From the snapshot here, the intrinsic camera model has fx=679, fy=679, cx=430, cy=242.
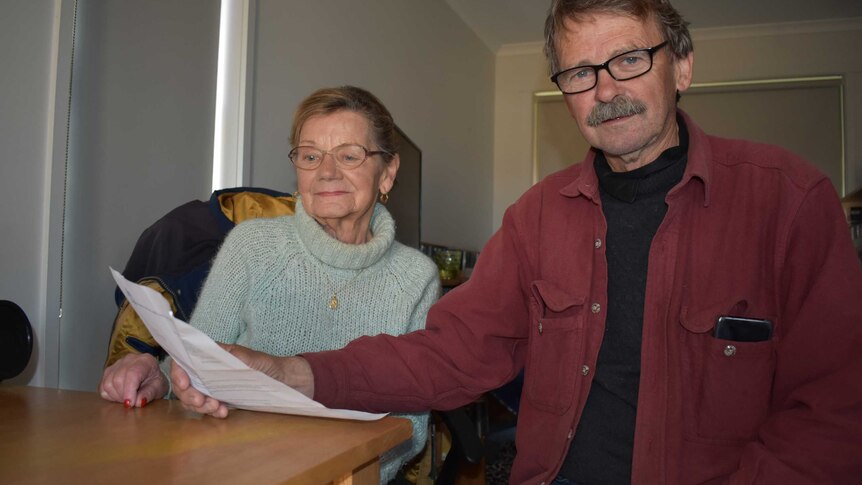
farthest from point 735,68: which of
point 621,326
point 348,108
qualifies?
point 621,326

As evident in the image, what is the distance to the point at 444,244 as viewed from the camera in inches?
187

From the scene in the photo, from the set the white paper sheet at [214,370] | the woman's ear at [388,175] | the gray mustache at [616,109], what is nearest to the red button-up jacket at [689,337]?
the gray mustache at [616,109]

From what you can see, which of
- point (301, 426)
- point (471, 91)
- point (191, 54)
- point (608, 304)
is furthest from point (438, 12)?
point (301, 426)

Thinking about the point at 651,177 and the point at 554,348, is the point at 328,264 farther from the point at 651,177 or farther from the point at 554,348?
the point at 651,177

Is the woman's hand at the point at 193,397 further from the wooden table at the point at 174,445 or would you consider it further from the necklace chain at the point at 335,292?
the necklace chain at the point at 335,292

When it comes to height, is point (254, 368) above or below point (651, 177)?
below

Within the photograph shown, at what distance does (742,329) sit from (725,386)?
10 cm

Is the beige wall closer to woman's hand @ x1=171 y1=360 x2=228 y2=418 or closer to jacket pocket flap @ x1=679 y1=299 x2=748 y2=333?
jacket pocket flap @ x1=679 y1=299 x2=748 y2=333

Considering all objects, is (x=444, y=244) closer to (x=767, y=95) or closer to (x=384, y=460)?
(x=767, y=95)

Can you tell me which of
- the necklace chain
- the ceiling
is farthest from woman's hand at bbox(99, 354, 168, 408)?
the ceiling

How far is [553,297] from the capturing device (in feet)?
4.17

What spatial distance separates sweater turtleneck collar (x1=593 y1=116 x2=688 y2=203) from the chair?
3.61 ft

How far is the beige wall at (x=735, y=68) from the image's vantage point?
5.35m

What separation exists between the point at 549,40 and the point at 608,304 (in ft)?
1.86
